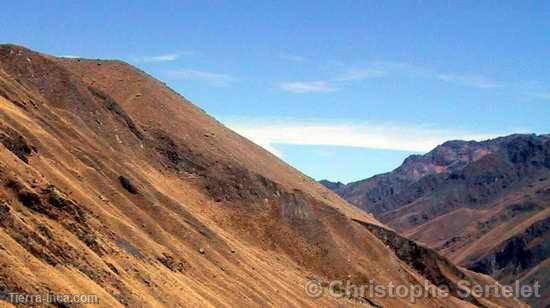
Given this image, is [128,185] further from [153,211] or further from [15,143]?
[15,143]

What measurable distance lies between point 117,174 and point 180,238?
9458 mm

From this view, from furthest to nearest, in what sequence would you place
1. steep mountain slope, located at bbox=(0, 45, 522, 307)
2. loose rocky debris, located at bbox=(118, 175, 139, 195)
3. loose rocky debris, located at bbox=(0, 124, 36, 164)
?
loose rocky debris, located at bbox=(118, 175, 139, 195)
loose rocky debris, located at bbox=(0, 124, 36, 164)
steep mountain slope, located at bbox=(0, 45, 522, 307)

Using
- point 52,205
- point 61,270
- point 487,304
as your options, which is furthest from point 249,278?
point 487,304

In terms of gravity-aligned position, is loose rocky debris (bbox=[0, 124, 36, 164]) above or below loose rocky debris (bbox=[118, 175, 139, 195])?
above

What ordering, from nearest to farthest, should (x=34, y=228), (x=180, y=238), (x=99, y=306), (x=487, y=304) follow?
(x=99, y=306) → (x=34, y=228) → (x=180, y=238) → (x=487, y=304)

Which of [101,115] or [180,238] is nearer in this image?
[180,238]

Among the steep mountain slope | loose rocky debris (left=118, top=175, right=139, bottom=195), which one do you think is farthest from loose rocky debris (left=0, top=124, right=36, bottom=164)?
Result: loose rocky debris (left=118, top=175, right=139, bottom=195)

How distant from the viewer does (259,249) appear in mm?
90625

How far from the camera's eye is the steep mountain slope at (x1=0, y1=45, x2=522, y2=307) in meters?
45.6

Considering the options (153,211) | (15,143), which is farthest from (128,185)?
(15,143)

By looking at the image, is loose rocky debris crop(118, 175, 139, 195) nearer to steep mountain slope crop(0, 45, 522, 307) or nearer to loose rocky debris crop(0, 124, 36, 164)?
steep mountain slope crop(0, 45, 522, 307)

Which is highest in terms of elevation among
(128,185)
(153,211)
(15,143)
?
(15,143)

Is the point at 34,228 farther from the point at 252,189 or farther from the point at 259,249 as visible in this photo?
the point at 252,189

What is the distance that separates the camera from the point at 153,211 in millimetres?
69875
